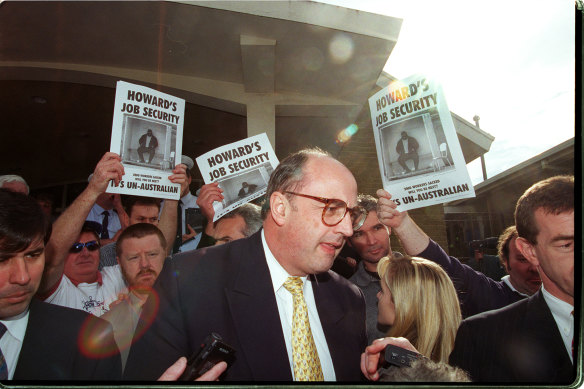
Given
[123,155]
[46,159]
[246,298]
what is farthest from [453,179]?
[46,159]

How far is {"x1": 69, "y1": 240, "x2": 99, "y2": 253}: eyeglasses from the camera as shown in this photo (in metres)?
2.48

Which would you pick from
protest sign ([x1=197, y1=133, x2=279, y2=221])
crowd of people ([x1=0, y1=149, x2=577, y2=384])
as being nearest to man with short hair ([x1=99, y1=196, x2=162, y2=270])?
protest sign ([x1=197, y1=133, x2=279, y2=221])

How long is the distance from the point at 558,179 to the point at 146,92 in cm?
226

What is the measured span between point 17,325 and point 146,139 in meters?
1.16

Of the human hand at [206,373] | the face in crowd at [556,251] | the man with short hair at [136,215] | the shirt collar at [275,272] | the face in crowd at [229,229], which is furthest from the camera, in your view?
the man with short hair at [136,215]

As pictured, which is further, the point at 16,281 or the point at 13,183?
the point at 13,183

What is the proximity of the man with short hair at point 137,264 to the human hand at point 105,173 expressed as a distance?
0.48m

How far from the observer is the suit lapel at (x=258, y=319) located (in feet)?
5.13

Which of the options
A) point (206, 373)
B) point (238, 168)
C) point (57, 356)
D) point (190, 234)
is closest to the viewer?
point (206, 373)

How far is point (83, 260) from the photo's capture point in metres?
2.47

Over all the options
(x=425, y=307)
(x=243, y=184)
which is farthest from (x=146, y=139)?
(x=425, y=307)

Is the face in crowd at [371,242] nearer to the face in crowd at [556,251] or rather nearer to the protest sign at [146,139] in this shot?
the face in crowd at [556,251]

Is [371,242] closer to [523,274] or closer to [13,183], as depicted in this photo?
[523,274]

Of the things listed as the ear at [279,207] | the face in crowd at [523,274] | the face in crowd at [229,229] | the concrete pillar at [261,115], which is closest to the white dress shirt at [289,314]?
the ear at [279,207]
